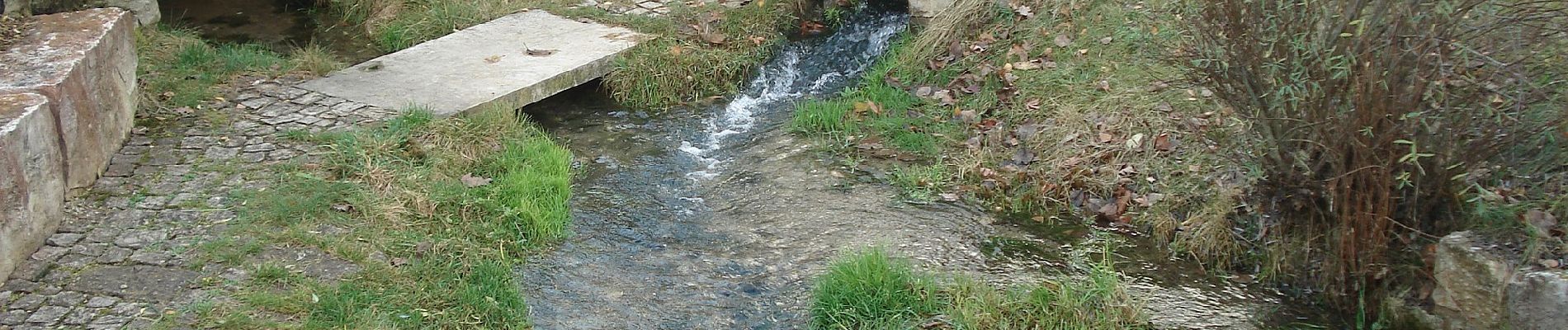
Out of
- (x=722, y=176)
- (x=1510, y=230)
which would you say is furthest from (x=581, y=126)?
(x=1510, y=230)

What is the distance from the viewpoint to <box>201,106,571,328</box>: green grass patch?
4.72 metres

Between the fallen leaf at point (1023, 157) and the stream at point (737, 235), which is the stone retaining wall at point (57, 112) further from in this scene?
the fallen leaf at point (1023, 157)

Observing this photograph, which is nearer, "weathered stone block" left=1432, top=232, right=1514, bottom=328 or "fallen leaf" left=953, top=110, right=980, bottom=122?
"weathered stone block" left=1432, top=232, right=1514, bottom=328

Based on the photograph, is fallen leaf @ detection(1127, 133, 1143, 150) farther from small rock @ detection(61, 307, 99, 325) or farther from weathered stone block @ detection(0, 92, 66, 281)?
weathered stone block @ detection(0, 92, 66, 281)

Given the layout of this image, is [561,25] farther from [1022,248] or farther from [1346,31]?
[1346,31]

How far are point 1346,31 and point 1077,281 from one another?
4.49 ft

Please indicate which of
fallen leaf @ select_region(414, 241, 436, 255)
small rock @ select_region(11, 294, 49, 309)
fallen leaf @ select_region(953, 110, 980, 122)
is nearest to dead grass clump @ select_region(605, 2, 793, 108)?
fallen leaf @ select_region(953, 110, 980, 122)

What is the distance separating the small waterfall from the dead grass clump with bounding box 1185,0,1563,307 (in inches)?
122

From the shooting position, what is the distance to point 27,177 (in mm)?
4930

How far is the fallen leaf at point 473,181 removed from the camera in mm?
5969

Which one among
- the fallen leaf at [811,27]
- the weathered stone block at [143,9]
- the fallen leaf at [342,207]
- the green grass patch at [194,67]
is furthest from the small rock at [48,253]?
the fallen leaf at [811,27]

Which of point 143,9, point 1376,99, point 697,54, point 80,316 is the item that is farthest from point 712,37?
point 1376,99

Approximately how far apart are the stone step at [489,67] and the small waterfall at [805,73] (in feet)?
2.76

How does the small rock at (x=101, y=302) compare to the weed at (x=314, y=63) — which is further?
the weed at (x=314, y=63)
